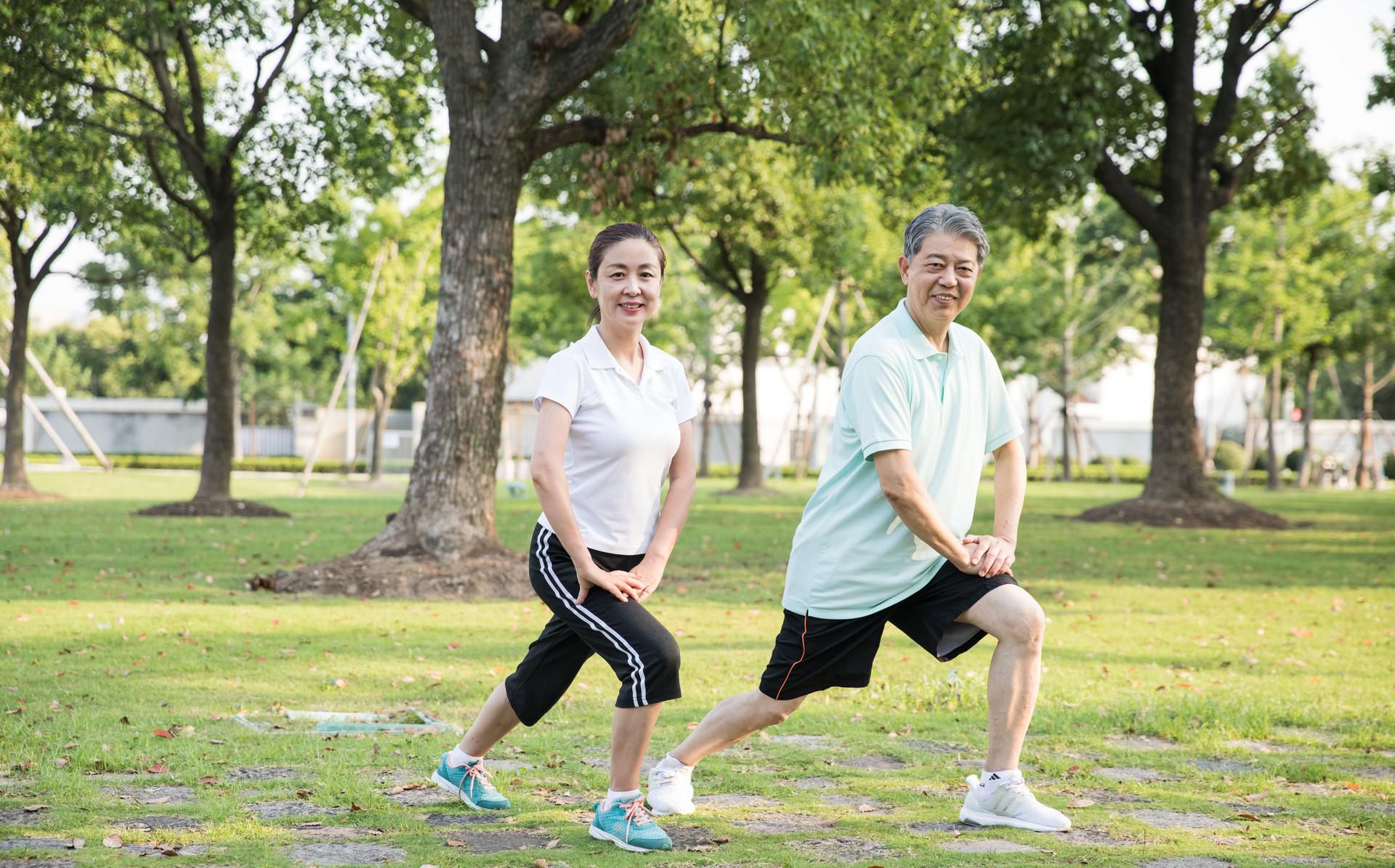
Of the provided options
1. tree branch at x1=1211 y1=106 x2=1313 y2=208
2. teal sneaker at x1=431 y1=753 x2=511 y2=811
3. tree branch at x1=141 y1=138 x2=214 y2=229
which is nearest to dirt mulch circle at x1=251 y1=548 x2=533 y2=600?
teal sneaker at x1=431 y1=753 x2=511 y2=811

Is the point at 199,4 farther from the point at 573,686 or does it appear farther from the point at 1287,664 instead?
the point at 1287,664

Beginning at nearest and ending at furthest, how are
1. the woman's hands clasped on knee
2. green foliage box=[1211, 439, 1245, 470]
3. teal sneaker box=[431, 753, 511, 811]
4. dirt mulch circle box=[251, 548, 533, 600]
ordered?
1. the woman's hands clasped on knee
2. teal sneaker box=[431, 753, 511, 811]
3. dirt mulch circle box=[251, 548, 533, 600]
4. green foliage box=[1211, 439, 1245, 470]

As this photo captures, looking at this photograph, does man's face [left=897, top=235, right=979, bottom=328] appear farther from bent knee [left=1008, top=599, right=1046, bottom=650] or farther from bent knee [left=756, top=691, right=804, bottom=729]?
bent knee [left=756, top=691, right=804, bottom=729]

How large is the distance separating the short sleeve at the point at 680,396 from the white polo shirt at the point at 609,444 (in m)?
0.09

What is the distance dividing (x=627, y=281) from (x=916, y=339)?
3.14 feet

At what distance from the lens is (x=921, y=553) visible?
426 centimetres

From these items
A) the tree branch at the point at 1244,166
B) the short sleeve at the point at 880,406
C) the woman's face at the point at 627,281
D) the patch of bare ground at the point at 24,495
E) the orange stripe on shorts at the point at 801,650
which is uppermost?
the tree branch at the point at 1244,166

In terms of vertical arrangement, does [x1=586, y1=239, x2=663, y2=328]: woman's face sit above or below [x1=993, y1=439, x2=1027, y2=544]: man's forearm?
above

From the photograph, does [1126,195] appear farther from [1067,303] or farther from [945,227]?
[1067,303]

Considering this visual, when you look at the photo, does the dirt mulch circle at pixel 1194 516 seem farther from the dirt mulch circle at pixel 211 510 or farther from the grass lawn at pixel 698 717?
the dirt mulch circle at pixel 211 510

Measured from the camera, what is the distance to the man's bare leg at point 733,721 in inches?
171

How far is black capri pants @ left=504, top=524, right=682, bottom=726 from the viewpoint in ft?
13.1

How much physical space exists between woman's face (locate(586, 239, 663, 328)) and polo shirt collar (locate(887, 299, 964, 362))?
121 mm

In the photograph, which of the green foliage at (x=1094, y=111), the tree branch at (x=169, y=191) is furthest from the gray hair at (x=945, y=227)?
the tree branch at (x=169, y=191)
